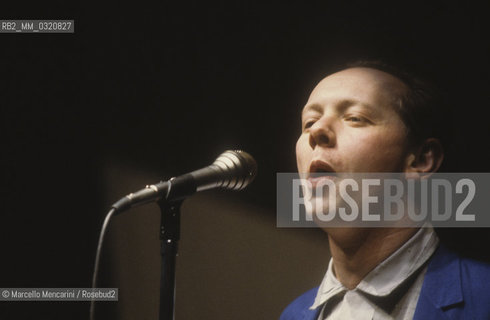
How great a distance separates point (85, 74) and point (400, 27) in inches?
45.0

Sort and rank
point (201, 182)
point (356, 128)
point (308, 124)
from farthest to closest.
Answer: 1. point (308, 124)
2. point (356, 128)
3. point (201, 182)

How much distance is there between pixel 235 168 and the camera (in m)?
1.36

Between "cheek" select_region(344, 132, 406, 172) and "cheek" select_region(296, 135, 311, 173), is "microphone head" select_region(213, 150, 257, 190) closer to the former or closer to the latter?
"cheek" select_region(296, 135, 311, 173)

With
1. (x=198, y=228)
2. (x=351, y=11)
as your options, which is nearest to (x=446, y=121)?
(x=351, y=11)

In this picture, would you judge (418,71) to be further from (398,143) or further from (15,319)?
(15,319)

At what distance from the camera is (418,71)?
5.13 feet

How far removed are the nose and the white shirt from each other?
32 centimetres

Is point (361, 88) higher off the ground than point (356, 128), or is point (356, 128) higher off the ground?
point (361, 88)

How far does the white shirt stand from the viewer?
4.49ft

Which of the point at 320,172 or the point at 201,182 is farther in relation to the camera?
the point at 320,172

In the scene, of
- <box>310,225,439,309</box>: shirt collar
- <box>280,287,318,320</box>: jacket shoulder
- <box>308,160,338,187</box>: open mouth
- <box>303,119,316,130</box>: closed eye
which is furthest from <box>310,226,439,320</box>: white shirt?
<box>303,119,316,130</box>: closed eye

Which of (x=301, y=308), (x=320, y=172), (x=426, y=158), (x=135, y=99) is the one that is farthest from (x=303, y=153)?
(x=135, y=99)

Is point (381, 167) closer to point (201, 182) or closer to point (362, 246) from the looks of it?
point (362, 246)

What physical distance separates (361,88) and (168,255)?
0.64 meters
